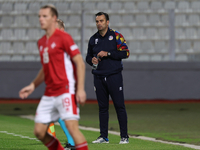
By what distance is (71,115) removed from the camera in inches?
173

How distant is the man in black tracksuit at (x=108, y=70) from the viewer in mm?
6957

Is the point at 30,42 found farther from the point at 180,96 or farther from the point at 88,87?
the point at 180,96

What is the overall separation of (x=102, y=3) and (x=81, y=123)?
9.64 m

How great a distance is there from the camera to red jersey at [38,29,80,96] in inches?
176

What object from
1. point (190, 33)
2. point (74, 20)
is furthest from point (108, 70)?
point (190, 33)

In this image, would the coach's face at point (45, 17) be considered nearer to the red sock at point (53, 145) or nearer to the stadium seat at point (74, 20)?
the red sock at point (53, 145)

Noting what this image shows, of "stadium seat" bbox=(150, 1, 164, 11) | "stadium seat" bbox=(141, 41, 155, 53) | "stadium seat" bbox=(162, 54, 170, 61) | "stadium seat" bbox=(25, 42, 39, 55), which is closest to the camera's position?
"stadium seat" bbox=(162, 54, 170, 61)

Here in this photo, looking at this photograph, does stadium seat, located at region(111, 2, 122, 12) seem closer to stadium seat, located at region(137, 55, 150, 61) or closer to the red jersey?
stadium seat, located at region(137, 55, 150, 61)

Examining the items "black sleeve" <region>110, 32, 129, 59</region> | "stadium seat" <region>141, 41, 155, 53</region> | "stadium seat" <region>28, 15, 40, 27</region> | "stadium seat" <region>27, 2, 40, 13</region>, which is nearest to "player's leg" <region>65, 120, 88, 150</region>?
"black sleeve" <region>110, 32, 129, 59</region>

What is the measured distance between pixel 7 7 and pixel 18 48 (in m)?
2.02

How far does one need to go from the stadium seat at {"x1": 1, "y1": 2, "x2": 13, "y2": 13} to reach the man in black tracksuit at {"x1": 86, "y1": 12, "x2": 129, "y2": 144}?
1347cm

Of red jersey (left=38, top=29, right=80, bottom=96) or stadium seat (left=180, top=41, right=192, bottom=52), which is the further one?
stadium seat (left=180, top=41, right=192, bottom=52)

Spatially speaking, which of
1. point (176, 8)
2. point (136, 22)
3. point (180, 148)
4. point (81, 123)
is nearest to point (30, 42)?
point (136, 22)

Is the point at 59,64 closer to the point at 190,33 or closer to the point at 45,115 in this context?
the point at 45,115
